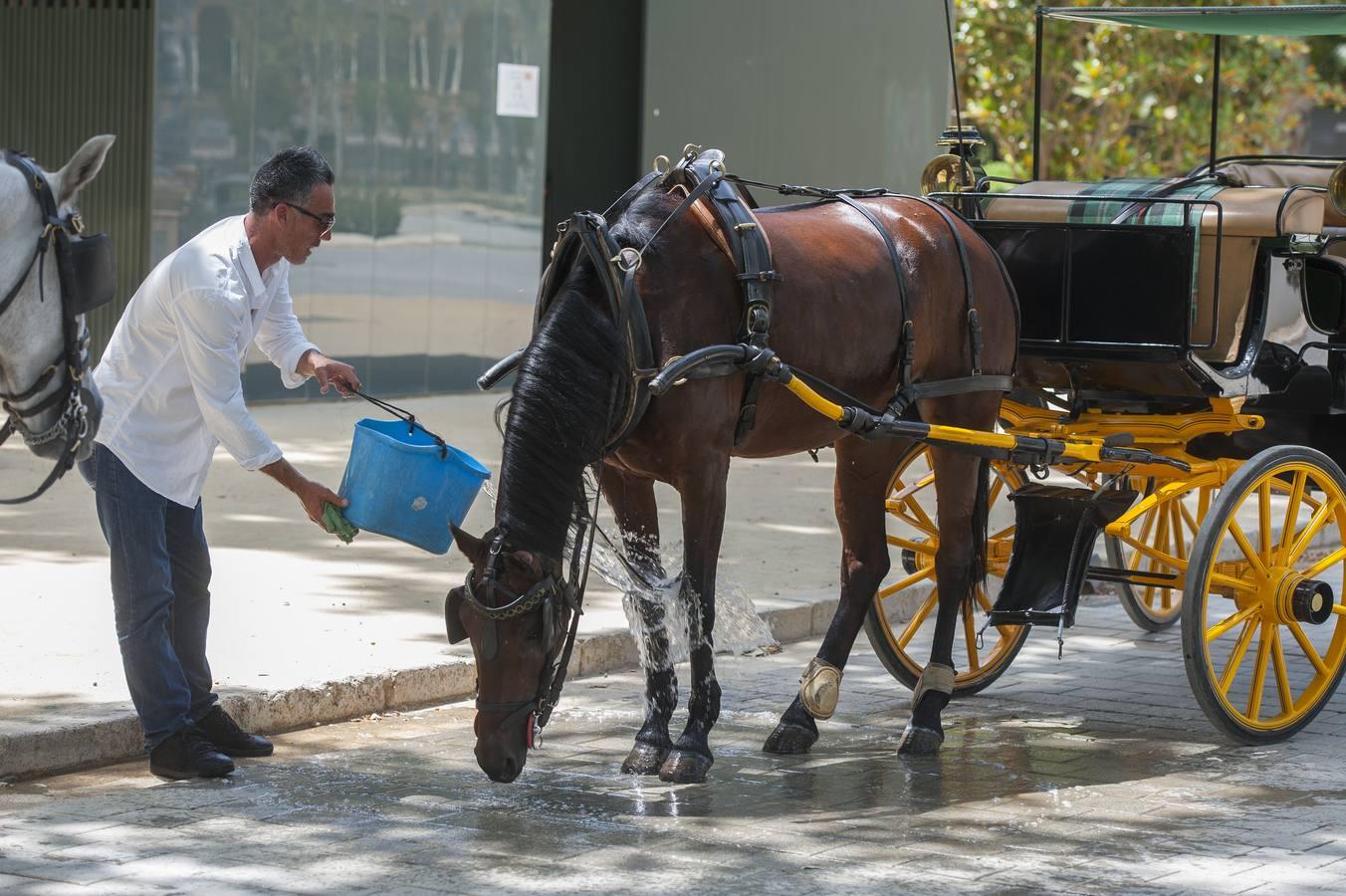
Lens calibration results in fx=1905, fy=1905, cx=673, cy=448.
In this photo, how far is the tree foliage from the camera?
19141 mm

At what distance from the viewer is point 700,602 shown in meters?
5.69

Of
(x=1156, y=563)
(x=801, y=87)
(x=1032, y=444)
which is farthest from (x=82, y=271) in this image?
(x=801, y=87)

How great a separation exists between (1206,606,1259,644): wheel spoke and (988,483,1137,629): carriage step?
479mm

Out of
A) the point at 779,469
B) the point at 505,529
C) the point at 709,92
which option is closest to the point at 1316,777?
the point at 505,529

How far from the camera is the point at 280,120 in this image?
1391 centimetres

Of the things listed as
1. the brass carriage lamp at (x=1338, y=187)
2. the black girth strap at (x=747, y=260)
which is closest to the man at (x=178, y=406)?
the black girth strap at (x=747, y=260)

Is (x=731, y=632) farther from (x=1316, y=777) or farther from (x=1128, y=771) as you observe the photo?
(x=1316, y=777)

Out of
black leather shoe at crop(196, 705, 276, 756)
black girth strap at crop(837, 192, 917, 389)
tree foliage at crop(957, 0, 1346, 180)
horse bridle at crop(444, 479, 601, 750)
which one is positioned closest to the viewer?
A: horse bridle at crop(444, 479, 601, 750)

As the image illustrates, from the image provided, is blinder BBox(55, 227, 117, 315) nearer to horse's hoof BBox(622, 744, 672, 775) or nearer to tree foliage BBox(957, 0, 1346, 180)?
horse's hoof BBox(622, 744, 672, 775)

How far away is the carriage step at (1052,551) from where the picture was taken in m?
6.64

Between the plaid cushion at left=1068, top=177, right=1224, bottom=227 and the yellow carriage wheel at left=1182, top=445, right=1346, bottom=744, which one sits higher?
the plaid cushion at left=1068, top=177, right=1224, bottom=227

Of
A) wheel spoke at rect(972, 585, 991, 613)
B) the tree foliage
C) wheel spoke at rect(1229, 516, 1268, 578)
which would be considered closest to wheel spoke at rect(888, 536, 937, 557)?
wheel spoke at rect(972, 585, 991, 613)

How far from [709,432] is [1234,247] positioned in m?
2.42

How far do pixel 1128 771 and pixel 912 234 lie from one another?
1.92 m
